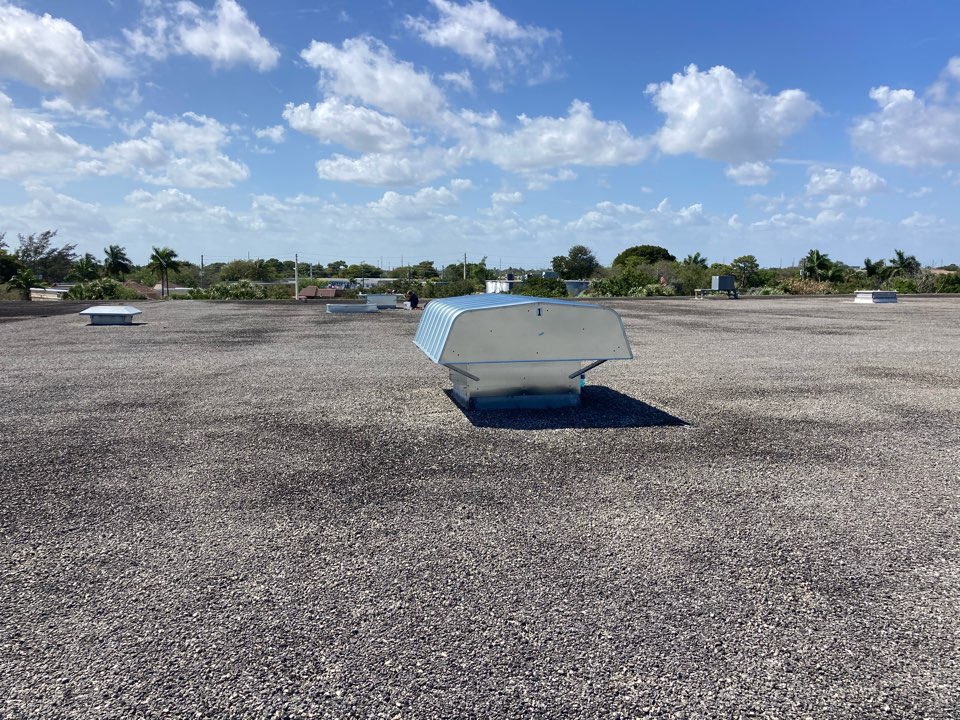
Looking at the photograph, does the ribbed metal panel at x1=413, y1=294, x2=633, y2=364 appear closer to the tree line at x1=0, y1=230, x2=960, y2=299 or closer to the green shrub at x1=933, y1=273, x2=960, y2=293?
the tree line at x1=0, y1=230, x2=960, y2=299

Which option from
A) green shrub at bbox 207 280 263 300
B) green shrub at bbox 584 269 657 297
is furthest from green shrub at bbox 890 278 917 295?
green shrub at bbox 207 280 263 300

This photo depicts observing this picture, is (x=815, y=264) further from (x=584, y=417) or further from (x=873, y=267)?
(x=584, y=417)

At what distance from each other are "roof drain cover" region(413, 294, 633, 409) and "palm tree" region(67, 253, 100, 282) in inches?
3466

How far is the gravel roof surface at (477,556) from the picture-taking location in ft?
10.0

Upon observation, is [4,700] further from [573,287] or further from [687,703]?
[573,287]

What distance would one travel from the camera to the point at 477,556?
431cm

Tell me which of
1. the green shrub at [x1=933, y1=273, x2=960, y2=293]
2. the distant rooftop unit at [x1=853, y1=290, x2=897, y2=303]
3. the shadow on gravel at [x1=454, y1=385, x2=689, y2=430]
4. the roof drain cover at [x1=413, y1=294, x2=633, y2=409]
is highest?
the green shrub at [x1=933, y1=273, x2=960, y2=293]

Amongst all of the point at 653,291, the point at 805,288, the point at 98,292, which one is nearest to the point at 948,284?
the point at 805,288

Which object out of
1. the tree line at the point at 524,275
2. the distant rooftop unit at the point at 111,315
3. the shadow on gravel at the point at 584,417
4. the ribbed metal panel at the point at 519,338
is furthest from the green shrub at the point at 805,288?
the ribbed metal panel at the point at 519,338

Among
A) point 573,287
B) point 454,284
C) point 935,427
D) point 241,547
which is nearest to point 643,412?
point 935,427

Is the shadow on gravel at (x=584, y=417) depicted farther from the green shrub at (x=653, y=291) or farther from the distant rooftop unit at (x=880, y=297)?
the green shrub at (x=653, y=291)

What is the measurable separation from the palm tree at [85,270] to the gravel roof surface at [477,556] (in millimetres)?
88099

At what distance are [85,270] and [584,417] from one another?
9729cm

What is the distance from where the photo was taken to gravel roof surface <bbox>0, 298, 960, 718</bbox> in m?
3.05
